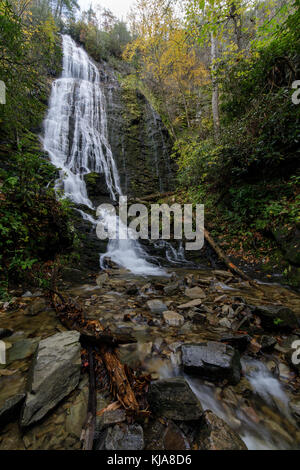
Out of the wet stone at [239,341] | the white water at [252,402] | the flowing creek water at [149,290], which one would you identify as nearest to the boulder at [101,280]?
the flowing creek water at [149,290]

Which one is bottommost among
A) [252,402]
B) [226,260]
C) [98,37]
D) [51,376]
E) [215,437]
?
[252,402]

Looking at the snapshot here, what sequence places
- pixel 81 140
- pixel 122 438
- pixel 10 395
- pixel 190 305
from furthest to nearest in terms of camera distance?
pixel 81 140
pixel 190 305
pixel 10 395
pixel 122 438

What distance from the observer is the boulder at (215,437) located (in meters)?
1.11

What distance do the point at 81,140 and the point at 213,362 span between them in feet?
48.1

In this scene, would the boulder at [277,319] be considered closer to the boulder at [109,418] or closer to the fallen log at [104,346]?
the fallen log at [104,346]

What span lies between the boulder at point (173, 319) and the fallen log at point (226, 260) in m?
2.35

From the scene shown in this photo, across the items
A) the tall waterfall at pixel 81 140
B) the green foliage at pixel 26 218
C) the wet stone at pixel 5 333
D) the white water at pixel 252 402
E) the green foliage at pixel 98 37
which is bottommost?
the white water at pixel 252 402

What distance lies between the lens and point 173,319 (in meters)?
2.61

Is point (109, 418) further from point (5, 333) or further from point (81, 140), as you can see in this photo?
point (81, 140)

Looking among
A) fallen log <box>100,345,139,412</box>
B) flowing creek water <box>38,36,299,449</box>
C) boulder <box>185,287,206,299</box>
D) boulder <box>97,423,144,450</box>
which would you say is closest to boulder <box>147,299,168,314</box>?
flowing creek water <box>38,36,299,449</box>

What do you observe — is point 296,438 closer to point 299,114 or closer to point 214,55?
point 299,114

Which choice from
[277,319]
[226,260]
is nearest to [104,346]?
[277,319]

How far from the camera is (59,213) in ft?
14.0

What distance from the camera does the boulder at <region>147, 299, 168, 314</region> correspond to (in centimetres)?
296
